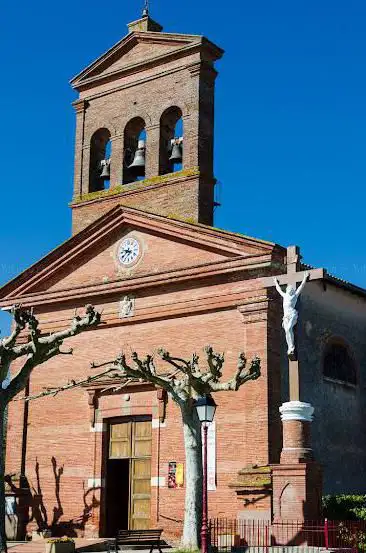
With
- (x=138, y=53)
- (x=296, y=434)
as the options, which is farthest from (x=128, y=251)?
(x=296, y=434)

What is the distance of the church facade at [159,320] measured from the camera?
72.7 ft

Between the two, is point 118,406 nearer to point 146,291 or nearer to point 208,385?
point 146,291

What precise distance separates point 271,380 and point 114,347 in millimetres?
5579

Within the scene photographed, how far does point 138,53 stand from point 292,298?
1206 cm

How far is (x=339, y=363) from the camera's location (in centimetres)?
2470

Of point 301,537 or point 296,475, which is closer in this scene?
point 301,537

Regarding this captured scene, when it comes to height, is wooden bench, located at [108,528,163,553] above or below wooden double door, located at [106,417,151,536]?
below

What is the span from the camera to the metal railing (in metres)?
17.9

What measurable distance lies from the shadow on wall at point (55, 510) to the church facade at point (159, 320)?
0.05m

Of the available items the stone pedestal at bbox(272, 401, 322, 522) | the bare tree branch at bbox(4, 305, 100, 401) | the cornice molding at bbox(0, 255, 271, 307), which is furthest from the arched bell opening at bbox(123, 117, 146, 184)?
the stone pedestal at bbox(272, 401, 322, 522)

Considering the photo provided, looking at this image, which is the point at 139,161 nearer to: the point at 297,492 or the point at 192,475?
the point at 192,475

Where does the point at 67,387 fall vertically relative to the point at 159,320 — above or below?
below

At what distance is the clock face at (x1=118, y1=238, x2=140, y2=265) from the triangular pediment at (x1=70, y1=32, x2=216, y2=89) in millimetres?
5888

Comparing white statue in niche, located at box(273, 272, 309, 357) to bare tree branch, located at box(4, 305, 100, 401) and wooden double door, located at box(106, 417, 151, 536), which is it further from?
wooden double door, located at box(106, 417, 151, 536)
